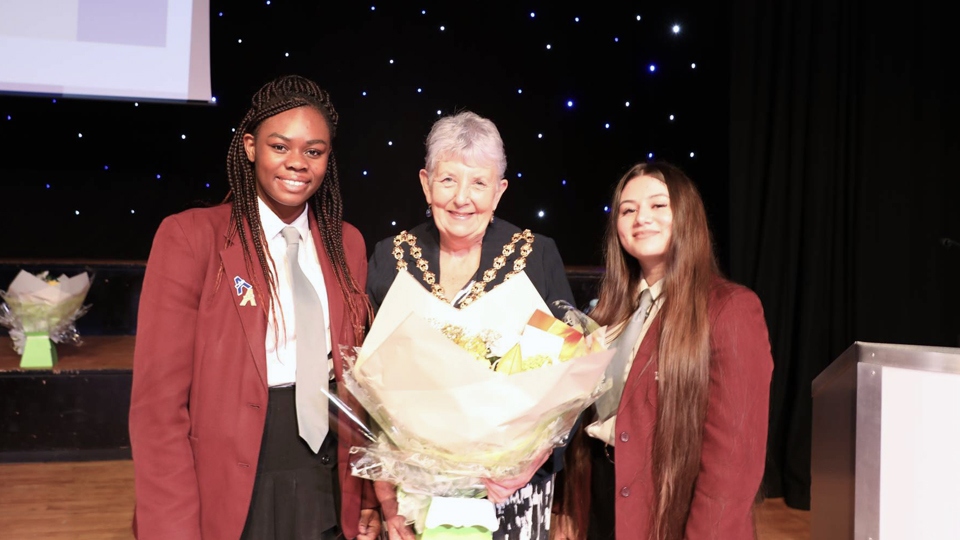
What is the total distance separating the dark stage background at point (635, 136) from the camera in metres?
3.60

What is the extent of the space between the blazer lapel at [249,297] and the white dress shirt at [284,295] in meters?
→ 0.03

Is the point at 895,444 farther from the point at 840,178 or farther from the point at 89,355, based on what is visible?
the point at 89,355

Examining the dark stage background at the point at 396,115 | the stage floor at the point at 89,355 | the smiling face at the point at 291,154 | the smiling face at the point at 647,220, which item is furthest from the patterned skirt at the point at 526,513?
the dark stage background at the point at 396,115

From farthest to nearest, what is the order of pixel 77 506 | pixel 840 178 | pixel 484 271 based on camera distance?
pixel 840 178
pixel 77 506
pixel 484 271

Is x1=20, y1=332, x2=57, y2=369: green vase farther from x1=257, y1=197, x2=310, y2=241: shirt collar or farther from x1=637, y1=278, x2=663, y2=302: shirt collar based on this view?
x1=637, y1=278, x2=663, y2=302: shirt collar

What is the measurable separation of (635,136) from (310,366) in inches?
139

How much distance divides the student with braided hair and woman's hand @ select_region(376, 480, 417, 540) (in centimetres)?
10

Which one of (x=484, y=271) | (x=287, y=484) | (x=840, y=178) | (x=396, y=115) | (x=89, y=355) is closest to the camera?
(x=287, y=484)

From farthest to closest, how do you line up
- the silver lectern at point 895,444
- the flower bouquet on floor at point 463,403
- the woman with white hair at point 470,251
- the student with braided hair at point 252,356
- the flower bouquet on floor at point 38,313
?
the flower bouquet on floor at point 38,313 → the woman with white hair at point 470,251 → the student with braided hair at point 252,356 → the silver lectern at point 895,444 → the flower bouquet on floor at point 463,403

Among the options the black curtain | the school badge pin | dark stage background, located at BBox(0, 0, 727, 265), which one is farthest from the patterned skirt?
dark stage background, located at BBox(0, 0, 727, 265)

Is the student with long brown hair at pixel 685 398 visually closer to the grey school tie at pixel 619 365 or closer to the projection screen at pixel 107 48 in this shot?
the grey school tie at pixel 619 365

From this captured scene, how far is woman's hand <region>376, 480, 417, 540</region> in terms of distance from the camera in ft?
4.88

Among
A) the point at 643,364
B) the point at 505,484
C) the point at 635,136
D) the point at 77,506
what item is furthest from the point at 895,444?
the point at 635,136

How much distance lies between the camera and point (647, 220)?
1670mm
